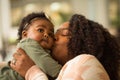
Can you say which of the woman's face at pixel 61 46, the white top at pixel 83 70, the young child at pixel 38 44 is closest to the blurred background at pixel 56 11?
the young child at pixel 38 44

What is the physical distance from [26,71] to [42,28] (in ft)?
0.91

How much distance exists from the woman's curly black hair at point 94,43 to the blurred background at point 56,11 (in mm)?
3862

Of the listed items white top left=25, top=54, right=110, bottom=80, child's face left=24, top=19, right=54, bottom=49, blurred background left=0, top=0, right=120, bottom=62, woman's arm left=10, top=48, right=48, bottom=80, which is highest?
child's face left=24, top=19, right=54, bottom=49

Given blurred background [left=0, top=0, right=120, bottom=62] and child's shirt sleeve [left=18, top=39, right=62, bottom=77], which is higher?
child's shirt sleeve [left=18, top=39, right=62, bottom=77]

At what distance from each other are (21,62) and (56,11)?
4260 millimetres

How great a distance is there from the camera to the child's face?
65.7 inches

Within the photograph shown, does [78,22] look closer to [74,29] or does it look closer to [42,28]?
[74,29]

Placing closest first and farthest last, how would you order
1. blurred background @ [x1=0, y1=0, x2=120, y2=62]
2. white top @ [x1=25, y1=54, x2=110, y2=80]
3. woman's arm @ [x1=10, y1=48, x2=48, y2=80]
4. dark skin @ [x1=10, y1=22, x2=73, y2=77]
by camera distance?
white top @ [x1=25, y1=54, x2=110, y2=80] → woman's arm @ [x1=10, y1=48, x2=48, y2=80] → dark skin @ [x1=10, y1=22, x2=73, y2=77] → blurred background @ [x1=0, y1=0, x2=120, y2=62]

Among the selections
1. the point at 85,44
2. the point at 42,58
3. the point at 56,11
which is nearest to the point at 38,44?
the point at 42,58

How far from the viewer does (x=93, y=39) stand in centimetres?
156

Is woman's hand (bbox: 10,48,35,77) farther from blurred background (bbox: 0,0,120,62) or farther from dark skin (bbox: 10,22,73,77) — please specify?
blurred background (bbox: 0,0,120,62)

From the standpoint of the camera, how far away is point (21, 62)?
1.61 meters

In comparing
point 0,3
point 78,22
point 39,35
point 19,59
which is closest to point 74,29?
point 78,22

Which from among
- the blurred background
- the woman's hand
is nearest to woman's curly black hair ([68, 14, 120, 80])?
the woman's hand
